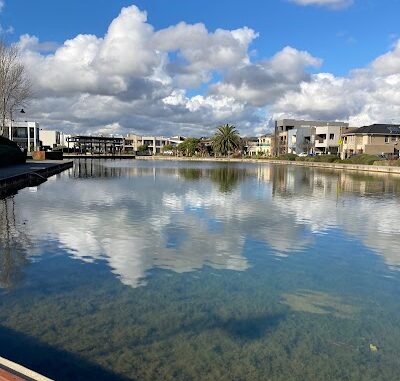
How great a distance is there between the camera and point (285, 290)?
28.7ft

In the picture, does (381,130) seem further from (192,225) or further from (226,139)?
(192,225)

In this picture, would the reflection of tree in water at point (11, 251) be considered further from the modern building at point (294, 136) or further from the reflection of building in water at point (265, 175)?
the modern building at point (294, 136)

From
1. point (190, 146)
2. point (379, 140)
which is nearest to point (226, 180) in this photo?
point (379, 140)

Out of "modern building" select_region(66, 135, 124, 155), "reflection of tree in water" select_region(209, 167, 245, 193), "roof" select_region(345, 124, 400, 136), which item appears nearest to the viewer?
"reflection of tree in water" select_region(209, 167, 245, 193)

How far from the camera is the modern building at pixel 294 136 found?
120 metres

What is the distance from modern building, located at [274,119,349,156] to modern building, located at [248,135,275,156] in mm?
7675

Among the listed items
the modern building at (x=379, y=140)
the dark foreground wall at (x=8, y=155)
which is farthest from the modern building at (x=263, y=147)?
the dark foreground wall at (x=8, y=155)

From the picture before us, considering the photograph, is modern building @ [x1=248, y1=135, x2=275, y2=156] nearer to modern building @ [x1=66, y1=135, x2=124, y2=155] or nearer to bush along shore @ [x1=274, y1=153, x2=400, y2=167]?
modern building @ [x1=66, y1=135, x2=124, y2=155]

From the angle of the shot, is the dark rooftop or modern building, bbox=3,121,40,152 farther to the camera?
modern building, bbox=3,121,40,152

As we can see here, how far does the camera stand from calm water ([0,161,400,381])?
5.82m

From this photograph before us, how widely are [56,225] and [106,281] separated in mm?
6699

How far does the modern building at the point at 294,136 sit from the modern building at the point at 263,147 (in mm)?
7675

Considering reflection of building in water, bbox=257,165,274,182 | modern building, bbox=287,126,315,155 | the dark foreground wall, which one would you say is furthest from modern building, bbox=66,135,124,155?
reflection of building in water, bbox=257,165,274,182

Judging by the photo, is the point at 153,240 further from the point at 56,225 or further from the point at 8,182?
the point at 8,182
